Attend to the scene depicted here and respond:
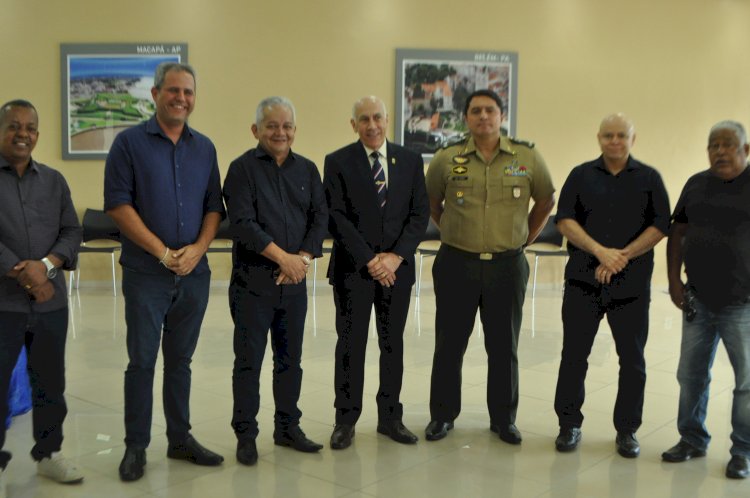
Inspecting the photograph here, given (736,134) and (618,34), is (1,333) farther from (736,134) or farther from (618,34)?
(618,34)

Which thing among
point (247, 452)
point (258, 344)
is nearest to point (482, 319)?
point (258, 344)

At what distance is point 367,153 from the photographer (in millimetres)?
3971

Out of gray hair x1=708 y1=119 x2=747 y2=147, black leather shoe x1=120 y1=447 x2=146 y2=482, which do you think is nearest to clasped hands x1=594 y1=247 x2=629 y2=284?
gray hair x1=708 y1=119 x2=747 y2=147

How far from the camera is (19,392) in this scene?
4.26 metres

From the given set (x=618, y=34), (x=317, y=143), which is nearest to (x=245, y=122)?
(x=317, y=143)

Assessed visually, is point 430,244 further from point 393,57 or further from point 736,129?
point 736,129

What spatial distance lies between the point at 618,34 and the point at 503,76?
1.47 meters

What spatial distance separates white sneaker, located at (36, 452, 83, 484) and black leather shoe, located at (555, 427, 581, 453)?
224cm

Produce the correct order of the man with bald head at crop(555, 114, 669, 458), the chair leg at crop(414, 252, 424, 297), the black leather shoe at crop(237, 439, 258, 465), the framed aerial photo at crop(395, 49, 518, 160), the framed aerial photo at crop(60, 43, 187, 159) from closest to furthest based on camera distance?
the black leather shoe at crop(237, 439, 258, 465) < the man with bald head at crop(555, 114, 669, 458) < the framed aerial photo at crop(60, 43, 187, 159) < the chair leg at crop(414, 252, 424, 297) < the framed aerial photo at crop(395, 49, 518, 160)

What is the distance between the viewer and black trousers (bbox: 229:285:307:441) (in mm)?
3727

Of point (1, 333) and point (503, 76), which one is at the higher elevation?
point (503, 76)

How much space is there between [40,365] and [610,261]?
102 inches

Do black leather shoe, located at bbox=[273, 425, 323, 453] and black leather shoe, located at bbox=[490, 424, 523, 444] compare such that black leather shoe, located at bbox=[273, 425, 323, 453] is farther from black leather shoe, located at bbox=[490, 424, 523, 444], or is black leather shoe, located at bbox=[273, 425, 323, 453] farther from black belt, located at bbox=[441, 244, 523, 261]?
black belt, located at bbox=[441, 244, 523, 261]

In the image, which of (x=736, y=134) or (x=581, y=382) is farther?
(x=581, y=382)
